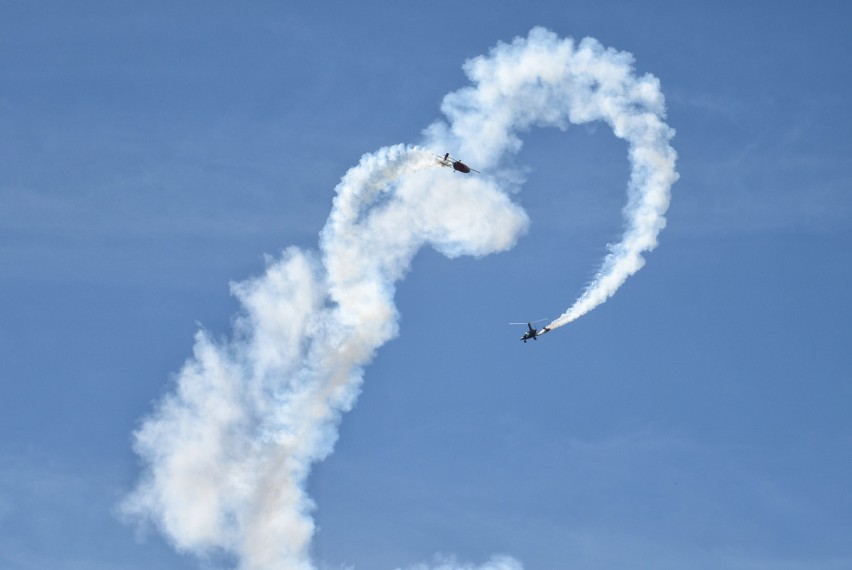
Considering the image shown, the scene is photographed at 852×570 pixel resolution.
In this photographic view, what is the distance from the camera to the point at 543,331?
13950 cm

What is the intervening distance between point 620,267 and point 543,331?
34.8 feet

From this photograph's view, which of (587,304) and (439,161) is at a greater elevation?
(439,161)

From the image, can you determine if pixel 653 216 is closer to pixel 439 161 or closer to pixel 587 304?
pixel 587 304

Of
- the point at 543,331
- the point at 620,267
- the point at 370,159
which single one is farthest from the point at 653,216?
the point at 370,159

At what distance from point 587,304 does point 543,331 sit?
7.14m

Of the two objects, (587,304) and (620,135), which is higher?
(620,135)

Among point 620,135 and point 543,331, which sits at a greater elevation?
point 620,135

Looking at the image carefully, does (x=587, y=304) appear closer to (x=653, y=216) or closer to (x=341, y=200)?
(x=653, y=216)

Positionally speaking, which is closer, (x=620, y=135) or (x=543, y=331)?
(x=620, y=135)

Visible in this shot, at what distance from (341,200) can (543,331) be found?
69.4ft

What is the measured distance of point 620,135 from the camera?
131 metres

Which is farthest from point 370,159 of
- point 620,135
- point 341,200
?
point 620,135

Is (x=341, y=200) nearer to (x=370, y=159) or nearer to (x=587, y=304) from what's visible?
(x=370, y=159)

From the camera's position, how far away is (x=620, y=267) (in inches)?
5221
